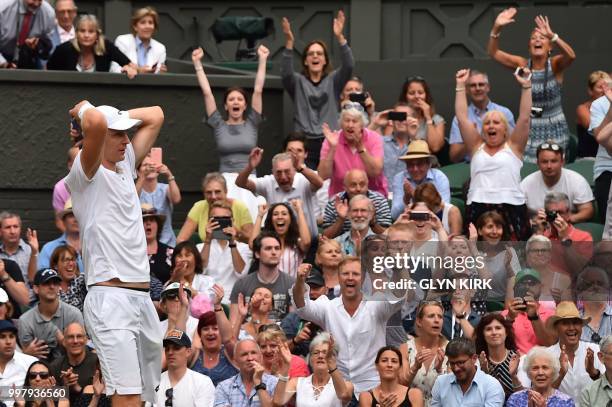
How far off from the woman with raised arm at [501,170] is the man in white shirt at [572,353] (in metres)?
1.91

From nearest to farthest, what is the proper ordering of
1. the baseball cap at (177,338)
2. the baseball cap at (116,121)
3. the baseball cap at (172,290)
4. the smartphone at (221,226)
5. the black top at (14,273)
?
the baseball cap at (116,121), the baseball cap at (177,338), the baseball cap at (172,290), the black top at (14,273), the smartphone at (221,226)

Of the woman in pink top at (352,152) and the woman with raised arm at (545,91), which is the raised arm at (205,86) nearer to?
the woman in pink top at (352,152)

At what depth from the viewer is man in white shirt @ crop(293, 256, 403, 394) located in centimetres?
1316

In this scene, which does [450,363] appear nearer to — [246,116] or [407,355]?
[407,355]

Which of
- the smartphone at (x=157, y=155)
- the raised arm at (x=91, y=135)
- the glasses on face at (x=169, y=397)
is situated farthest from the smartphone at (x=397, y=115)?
the raised arm at (x=91, y=135)

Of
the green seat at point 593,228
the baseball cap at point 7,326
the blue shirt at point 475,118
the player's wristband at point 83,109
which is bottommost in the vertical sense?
the baseball cap at point 7,326

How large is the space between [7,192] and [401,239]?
198 inches

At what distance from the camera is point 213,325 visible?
44.7 ft

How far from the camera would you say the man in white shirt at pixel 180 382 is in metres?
13.1

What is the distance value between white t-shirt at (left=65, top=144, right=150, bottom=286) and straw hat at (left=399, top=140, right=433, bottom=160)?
523 cm

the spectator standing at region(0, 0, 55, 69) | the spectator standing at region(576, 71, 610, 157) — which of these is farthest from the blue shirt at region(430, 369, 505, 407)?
the spectator standing at region(0, 0, 55, 69)

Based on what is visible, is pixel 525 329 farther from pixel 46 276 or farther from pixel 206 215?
pixel 46 276

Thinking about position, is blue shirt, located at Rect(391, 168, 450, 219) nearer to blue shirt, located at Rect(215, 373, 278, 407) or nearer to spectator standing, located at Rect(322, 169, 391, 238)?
spectator standing, located at Rect(322, 169, 391, 238)

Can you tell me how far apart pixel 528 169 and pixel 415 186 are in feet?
5.00
